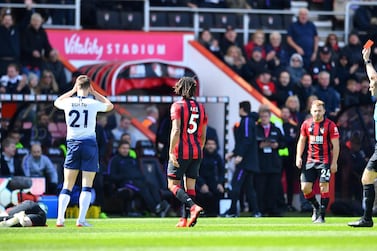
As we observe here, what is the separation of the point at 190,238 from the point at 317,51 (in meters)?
14.9

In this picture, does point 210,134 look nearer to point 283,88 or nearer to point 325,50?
point 283,88

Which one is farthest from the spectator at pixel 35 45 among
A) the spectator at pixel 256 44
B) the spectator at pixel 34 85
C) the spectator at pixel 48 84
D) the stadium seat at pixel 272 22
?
the stadium seat at pixel 272 22

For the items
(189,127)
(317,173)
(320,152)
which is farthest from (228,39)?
(189,127)

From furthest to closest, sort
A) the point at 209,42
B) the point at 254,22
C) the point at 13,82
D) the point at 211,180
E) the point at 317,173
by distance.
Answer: the point at 254,22 < the point at 209,42 < the point at 13,82 < the point at 211,180 < the point at 317,173

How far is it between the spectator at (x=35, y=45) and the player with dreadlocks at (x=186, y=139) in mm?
9133

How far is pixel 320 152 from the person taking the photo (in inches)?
800

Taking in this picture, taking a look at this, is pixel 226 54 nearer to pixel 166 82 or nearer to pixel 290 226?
pixel 166 82

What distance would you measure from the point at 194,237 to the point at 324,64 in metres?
14.4

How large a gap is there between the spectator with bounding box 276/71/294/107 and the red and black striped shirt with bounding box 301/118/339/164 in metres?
7.34

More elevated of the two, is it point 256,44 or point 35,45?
point 256,44

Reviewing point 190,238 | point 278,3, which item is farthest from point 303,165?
point 278,3

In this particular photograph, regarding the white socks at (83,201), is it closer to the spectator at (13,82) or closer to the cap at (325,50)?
the spectator at (13,82)

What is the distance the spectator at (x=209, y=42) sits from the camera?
92.7 ft

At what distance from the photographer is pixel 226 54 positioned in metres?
28.7
